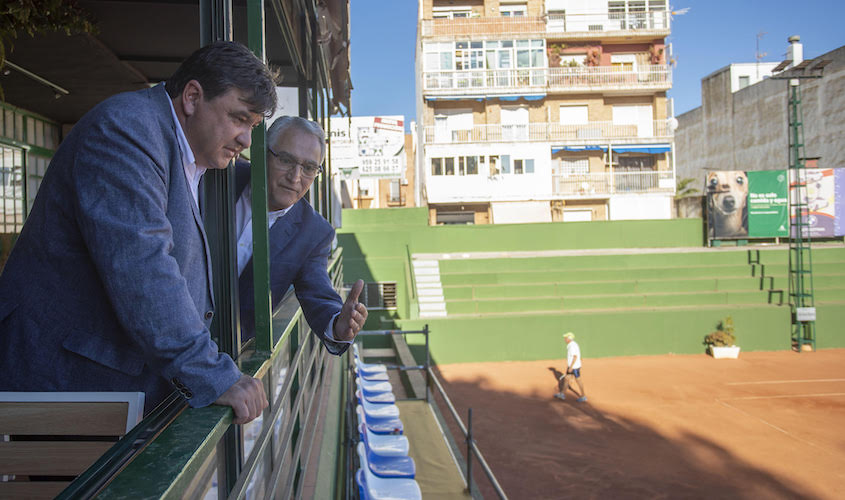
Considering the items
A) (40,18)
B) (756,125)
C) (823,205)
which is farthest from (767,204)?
(40,18)

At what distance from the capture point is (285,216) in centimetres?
218

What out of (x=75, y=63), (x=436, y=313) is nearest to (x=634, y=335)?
(x=436, y=313)

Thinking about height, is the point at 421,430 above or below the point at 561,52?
below

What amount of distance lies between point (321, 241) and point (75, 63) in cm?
330

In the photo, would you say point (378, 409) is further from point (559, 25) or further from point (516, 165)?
point (559, 25)

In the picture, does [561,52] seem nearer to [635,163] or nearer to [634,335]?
[635,163]

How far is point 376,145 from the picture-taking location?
25.6 m

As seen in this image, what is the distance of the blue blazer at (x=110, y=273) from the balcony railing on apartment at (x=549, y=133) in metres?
25.9

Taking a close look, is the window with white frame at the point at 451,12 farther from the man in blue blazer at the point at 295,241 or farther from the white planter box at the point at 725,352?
the man in blue blazer at the point at 295,241

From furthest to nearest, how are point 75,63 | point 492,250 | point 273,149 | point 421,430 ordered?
point 492,250
point 421,430
point 75,63
point 273,149

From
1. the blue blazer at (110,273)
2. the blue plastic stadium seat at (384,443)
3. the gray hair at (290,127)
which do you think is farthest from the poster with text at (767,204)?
the blue blazer at (110,273)

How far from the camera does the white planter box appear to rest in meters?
15.0

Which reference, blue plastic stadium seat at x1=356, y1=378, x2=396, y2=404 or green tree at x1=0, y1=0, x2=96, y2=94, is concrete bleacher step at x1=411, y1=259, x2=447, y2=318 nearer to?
blue plastic stadium seat at x1=356, y1=378, x2=396, y2=404

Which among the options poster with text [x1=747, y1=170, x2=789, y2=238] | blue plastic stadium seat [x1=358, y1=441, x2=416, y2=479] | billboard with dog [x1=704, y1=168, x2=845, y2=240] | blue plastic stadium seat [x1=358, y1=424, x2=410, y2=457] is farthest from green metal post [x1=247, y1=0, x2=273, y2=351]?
poster with text [x1=747, y1=170, x2=789, y2=238]
